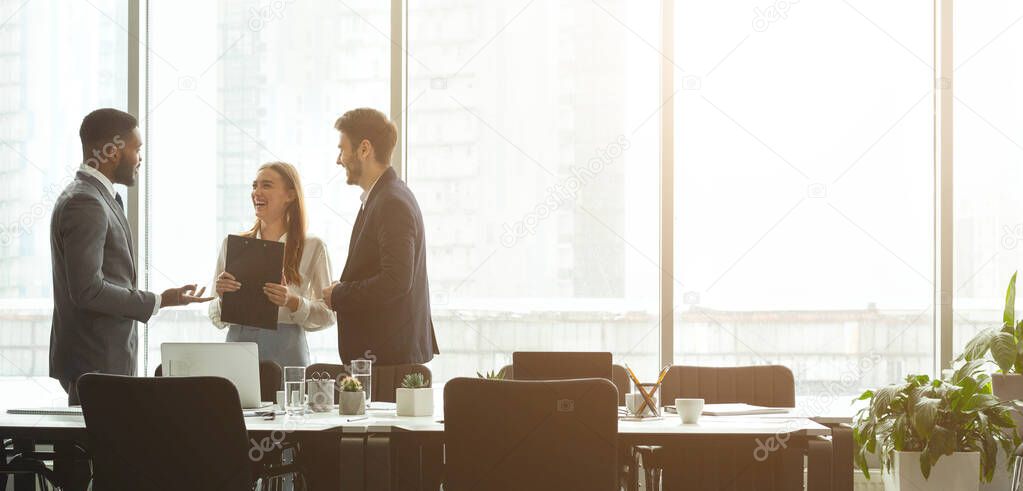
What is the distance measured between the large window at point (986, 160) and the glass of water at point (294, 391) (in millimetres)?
3418

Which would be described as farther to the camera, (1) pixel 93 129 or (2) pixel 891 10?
(2) pixel 891 10

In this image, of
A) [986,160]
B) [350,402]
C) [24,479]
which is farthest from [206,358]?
[986,160]

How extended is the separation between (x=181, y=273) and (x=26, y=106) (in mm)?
1157

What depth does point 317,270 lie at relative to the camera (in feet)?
12.2

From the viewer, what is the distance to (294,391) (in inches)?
112

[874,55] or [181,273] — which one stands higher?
[874,55]

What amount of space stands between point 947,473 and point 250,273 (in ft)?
9.22

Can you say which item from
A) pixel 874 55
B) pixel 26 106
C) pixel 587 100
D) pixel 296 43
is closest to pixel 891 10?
pixel 874 55

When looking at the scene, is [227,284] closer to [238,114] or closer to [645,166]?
[238,114]

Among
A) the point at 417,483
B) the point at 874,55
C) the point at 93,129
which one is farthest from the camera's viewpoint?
the point at 874,55

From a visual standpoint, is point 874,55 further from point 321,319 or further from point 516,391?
point 516,391

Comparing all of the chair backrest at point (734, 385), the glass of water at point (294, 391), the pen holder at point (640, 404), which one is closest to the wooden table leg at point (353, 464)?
the glass of water at point (294, 391)

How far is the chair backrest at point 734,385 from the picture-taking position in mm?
3463

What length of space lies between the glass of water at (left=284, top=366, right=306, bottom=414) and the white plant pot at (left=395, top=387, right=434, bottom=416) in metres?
0.28
